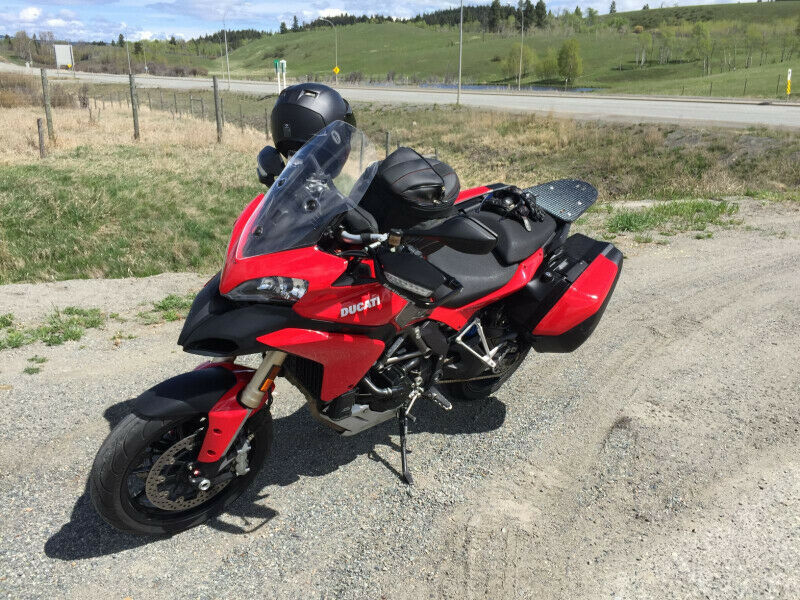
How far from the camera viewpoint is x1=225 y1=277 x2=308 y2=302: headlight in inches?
101

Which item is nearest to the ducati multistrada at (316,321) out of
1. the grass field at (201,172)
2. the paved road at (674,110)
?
the grass field at (201,172)

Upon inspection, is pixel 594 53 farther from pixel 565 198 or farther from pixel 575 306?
pixel 575 306

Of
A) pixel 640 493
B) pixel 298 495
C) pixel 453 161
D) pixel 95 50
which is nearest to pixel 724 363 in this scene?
pixel 640 493

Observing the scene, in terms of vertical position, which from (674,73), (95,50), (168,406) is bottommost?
(168,406)

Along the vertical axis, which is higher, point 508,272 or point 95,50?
point 95,50

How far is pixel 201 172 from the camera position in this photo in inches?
552

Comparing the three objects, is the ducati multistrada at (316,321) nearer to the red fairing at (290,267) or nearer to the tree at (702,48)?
the red fairing at (290,267)

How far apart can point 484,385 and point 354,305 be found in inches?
70.4

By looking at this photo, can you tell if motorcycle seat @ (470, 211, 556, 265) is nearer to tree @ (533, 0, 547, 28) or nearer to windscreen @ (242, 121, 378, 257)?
windscreen @ (242, 121, 378, 257)

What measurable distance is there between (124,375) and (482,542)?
298cm

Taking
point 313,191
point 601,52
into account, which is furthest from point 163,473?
point 601,52

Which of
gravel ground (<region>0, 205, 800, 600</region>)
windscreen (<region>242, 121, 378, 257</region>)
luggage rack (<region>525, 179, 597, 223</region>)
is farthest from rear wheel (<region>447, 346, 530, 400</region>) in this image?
windscreen (<region>242, 121, 378, 257</region>)

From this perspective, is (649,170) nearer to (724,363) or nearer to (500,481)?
(724,363)

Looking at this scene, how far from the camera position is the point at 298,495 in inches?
139
